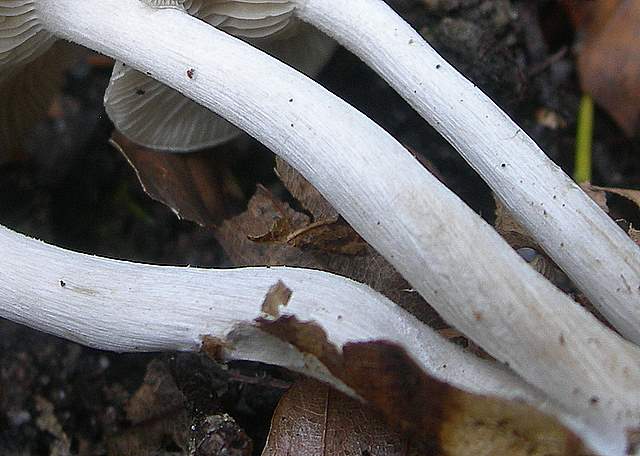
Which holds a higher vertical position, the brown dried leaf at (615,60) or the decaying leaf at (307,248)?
the brown dried leaf at (615,60)

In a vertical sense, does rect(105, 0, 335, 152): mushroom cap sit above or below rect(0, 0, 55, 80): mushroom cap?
above

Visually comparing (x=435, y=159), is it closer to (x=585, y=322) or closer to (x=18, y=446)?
(x=585, y=322)

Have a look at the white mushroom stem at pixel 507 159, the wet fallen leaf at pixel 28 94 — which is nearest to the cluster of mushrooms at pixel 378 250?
the white mushroom stem at pixel 507 159

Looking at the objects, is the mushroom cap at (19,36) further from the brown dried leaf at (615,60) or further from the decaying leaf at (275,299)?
the brown dried leaf at (615,60)

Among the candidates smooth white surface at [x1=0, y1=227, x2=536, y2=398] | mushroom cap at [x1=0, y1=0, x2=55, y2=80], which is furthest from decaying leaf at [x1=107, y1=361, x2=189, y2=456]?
mushroom cap at [x1=0, y1=0, x2=55, y2=80]

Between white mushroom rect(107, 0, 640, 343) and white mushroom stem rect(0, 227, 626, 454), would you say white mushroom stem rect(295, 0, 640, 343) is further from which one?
white mushroom stem rect(0, 227, 626, 454)

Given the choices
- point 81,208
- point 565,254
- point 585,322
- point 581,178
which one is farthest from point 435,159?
point 81,208
